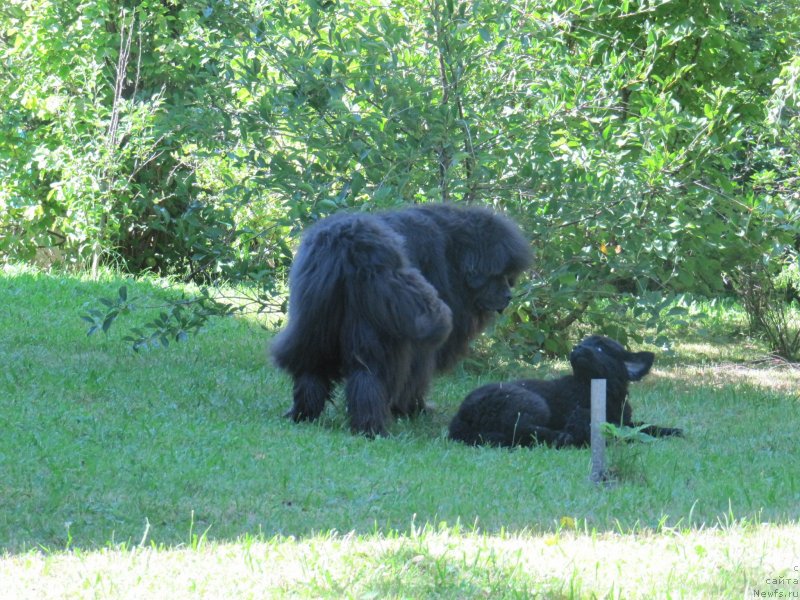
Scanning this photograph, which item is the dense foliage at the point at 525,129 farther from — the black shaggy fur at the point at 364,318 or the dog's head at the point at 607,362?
the dog's head at the point at 607,362

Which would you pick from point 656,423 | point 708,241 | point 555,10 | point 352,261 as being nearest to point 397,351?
point 352,261

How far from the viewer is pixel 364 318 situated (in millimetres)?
7215

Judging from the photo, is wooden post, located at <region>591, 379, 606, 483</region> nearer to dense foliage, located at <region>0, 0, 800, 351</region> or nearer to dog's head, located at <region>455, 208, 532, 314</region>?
dog's head, located at <region>455, 208, 532, 314</region>

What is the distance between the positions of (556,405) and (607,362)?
0.48m

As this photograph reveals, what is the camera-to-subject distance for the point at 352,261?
7211 millimetres

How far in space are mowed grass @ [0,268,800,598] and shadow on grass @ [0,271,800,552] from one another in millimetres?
20


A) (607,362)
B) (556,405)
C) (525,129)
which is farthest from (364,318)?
(525,129)

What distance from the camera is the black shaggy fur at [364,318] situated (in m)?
7.19

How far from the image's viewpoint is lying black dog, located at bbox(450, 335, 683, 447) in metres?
7.28

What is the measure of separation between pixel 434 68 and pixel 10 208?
874 centimetres

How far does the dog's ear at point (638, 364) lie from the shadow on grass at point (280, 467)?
0.54 m

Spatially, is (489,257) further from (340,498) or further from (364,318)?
(340,498)

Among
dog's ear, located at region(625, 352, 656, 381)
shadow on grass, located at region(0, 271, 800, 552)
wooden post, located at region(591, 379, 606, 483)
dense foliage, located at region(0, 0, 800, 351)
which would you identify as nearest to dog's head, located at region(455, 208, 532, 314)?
dense foliage, located at region(0, 0, 800, 351)

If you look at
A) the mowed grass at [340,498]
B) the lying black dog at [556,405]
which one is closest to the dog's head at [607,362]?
the lying black dog at [556,405]
